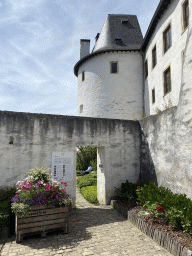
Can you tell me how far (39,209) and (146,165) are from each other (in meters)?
5.04

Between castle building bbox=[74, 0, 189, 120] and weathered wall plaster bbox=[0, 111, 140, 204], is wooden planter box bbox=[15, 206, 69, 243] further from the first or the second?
castle building bbox=[74, 0, 189, 120]

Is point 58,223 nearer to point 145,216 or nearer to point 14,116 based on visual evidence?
point 145,216

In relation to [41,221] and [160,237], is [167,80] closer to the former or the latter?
[160,237]

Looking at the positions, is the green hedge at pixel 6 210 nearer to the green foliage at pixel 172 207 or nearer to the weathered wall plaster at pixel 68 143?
the weathered wall plaster at pixel 68 143

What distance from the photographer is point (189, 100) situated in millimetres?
6254

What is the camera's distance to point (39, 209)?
5.36 meters

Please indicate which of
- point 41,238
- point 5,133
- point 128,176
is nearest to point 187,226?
point 41,238

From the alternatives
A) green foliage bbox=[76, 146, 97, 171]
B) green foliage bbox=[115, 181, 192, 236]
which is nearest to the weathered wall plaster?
green foliage bbox=[115, 181, 192, 236]

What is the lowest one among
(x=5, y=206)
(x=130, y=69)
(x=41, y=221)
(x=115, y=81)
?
(x=41, y=221)

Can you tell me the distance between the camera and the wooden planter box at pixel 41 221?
5.08m

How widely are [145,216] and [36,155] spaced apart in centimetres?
450

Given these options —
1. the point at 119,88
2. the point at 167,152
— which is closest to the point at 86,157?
the point at 119,88

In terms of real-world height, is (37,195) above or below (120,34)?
below

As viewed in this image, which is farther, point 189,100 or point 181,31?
point 181,31
